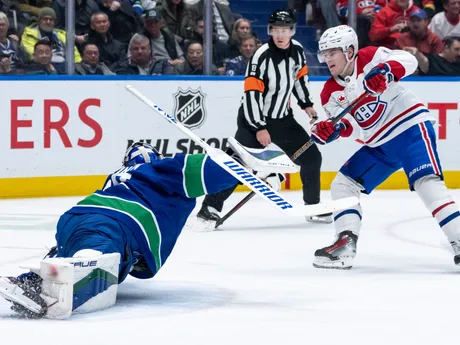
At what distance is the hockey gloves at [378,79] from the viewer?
182 inches

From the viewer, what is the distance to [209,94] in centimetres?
775

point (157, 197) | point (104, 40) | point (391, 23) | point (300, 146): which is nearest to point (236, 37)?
point (104, 40)

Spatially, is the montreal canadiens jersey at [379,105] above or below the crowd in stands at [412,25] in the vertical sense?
above

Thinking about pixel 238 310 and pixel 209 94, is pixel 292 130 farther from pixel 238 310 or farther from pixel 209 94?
pixel 238 310

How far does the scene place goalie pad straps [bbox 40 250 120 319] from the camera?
135 inches

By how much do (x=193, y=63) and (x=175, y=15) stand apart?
0.35 metres

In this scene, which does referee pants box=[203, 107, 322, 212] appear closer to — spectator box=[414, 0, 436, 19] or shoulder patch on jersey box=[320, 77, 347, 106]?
shoulder patch on jersey box=[320, 77, 347, 106]

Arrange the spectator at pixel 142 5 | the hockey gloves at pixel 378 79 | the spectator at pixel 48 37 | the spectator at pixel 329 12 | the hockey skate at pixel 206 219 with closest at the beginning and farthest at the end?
1. the hockey gloves at pixel 378 79
2. the hockey skate at pixel 206 219
3. the spectator at pixel 48 37
4. the spectator at pixel 142 5
5. the spectator at pixel 329 12

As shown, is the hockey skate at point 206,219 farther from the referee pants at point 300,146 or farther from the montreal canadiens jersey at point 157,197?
the montreal canadiens jersey at point 157,197

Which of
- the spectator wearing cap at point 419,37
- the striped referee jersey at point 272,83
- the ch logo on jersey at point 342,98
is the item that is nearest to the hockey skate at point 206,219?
the striped referee jersey at point 272,83

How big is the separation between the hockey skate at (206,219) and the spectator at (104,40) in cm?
178

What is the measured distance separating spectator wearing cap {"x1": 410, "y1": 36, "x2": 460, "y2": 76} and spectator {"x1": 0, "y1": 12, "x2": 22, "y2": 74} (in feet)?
9.51

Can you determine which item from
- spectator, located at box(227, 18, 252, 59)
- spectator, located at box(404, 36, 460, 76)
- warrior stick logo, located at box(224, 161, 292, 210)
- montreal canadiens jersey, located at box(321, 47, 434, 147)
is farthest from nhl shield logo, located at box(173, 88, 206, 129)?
warrior stick logo, located at box(224, 161, 292, 210)

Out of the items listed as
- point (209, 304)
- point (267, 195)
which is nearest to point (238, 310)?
point (209, 304)
